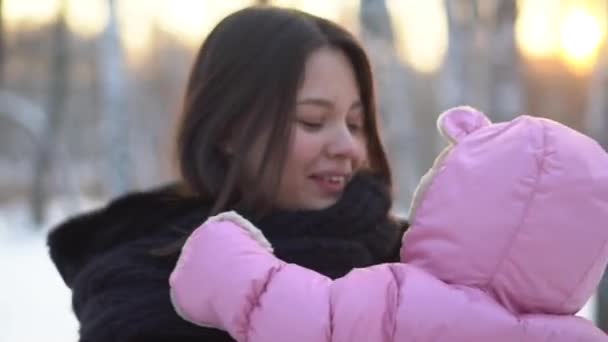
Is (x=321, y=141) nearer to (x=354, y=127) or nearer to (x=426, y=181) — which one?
(x=354, y=127)

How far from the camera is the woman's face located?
1578 mm

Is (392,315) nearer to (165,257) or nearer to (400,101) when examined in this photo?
(165,257)

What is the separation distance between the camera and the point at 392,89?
12.7 meters

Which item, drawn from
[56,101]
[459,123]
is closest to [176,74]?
[56,101]

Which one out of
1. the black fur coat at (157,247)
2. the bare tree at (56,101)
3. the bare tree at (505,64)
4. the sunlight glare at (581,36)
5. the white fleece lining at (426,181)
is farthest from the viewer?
the bare tree at (56,101)

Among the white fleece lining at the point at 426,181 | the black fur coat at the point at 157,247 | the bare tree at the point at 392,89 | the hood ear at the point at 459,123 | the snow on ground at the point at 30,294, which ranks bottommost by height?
the snow on ground at the point at 30,294

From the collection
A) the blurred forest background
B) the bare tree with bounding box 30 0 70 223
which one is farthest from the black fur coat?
the bare tree with bounding box 30 0 70 223

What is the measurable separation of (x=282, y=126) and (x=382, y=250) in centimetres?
25

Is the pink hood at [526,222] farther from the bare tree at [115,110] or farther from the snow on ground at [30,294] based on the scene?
the bare tree at [115,110]

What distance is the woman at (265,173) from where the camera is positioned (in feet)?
4.91

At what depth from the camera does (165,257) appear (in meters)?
1.56

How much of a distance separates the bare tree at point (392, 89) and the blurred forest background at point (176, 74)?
0.02 meters

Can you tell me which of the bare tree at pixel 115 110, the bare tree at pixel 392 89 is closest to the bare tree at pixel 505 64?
the bare tree at pixel 392 89

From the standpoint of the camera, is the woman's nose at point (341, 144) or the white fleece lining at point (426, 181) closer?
the white fleece lining at point (426, 181)
